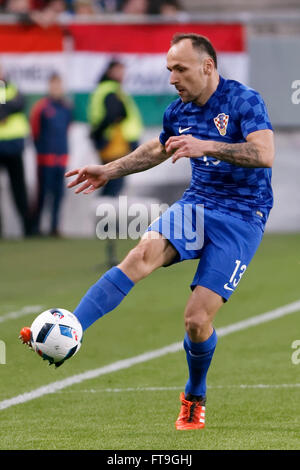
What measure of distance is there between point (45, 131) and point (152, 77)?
5.59 feet

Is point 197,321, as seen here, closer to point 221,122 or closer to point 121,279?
point 121,279

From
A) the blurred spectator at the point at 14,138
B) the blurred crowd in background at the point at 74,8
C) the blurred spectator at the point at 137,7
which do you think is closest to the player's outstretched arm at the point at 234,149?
the blurred spectator at the point at 14,138

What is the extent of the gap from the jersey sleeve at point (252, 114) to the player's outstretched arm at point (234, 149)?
0.18ft

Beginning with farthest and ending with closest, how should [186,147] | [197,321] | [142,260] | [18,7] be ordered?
[18,7] → [197,321] → [142,260] → [186,147]

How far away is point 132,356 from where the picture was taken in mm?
8492

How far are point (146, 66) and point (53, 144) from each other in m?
1.73

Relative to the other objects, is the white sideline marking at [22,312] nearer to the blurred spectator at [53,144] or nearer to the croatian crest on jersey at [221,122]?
the croatian crest on jersey at [221,122]

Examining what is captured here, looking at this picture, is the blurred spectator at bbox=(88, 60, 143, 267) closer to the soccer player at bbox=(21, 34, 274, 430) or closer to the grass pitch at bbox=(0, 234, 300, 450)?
the grass pitch at bbox=(0, 234, 300, 450)

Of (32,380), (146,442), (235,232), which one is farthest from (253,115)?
(32,380)

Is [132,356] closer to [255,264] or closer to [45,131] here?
[255,264]

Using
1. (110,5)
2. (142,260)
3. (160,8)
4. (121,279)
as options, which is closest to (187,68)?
(142,260)

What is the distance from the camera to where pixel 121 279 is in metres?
5.84

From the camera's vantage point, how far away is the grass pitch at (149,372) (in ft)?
19.3

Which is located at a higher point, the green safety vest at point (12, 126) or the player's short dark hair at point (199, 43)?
the player's short dark hair at point (199, 43)
